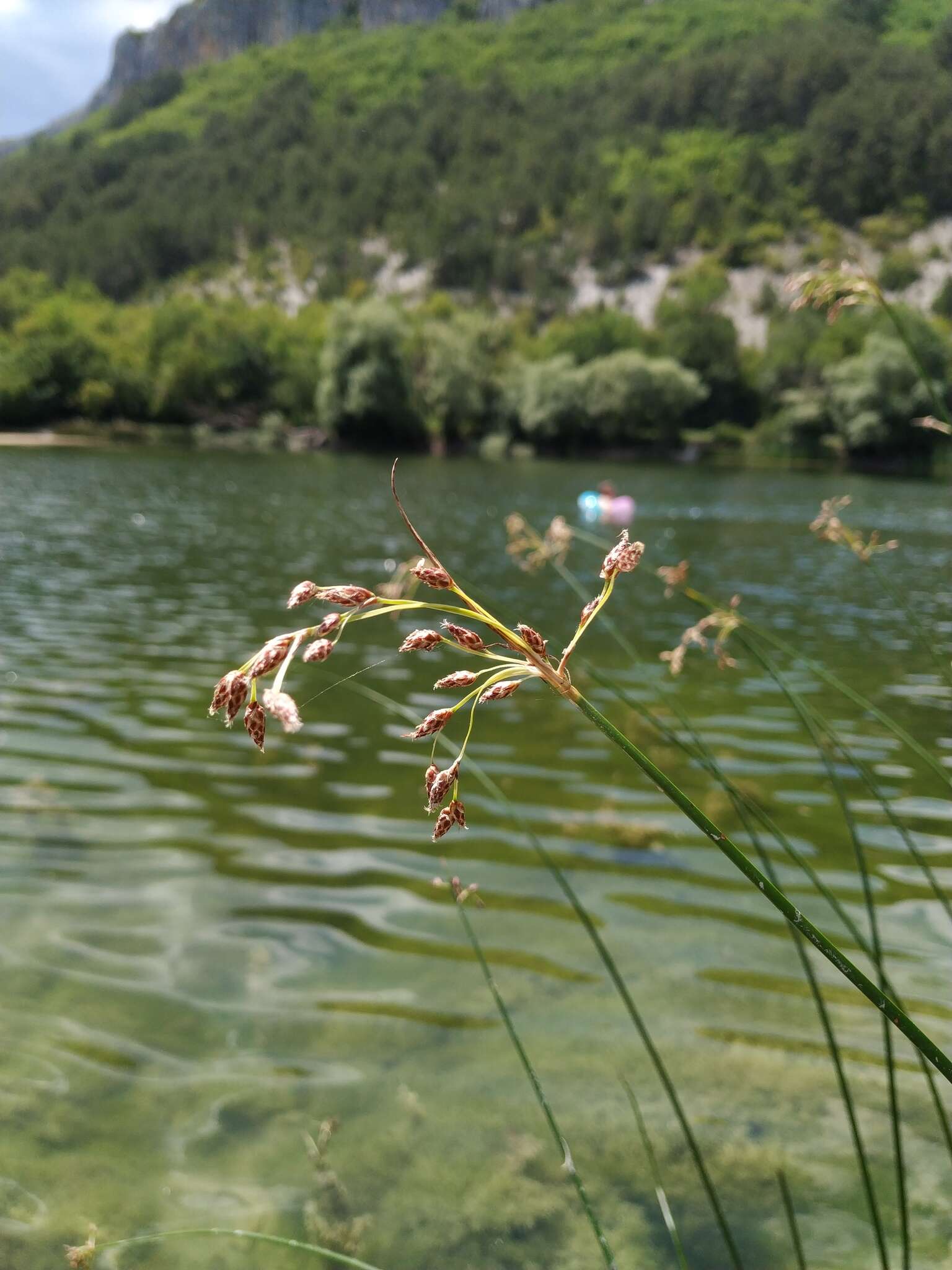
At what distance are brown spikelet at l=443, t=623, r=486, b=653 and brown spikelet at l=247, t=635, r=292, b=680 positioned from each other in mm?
123

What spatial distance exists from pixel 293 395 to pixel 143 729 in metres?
73.4

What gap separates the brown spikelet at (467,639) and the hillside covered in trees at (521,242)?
65.5 metres

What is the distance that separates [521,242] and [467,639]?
520 feet

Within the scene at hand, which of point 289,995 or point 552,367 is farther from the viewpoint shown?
point 552,367

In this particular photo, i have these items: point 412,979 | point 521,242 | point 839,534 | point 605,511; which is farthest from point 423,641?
point 521,242

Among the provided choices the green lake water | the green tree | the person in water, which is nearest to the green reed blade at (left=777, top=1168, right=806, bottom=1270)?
the green lake water

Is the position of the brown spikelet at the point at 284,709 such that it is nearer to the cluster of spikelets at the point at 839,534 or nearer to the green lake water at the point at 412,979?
the cluster of spikelets at the point at 839,534

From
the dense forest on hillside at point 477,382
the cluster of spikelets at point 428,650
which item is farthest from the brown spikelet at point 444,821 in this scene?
the dense forest on hillside at point 477,382

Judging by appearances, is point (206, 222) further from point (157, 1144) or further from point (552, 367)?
point (157, 1144)

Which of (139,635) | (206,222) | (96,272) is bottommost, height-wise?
(139,635)

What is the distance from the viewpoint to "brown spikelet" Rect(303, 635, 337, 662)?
75 centimetres

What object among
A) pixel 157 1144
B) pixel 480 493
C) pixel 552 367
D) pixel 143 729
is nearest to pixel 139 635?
pixel 143 729

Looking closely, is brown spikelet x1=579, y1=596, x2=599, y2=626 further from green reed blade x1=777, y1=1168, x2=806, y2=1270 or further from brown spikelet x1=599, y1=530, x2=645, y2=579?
green reed blade x1=777, y1=1168, x2=806, y2=1270

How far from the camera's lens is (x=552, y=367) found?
230ft
